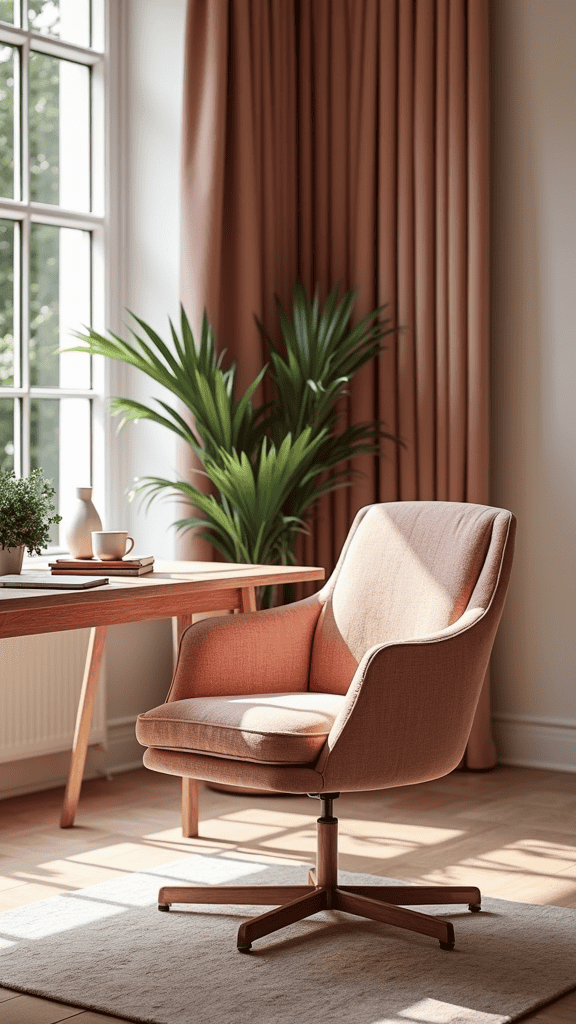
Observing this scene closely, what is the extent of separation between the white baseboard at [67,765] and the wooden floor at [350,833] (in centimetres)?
5

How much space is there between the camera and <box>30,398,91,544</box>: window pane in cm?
427

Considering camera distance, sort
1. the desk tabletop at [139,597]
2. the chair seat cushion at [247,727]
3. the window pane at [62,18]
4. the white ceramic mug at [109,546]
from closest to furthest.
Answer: the chair seat cushion at [247,727]
the desk tabletop at [139,597]
the white ceramic mug at [109,546]
the window pane at [62,18]

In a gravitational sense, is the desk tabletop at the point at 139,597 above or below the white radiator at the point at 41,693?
above

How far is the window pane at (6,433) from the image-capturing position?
415 cm

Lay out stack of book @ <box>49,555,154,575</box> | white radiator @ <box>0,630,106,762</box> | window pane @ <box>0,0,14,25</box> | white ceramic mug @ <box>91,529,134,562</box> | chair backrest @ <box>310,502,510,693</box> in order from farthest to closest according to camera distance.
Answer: window pane @ <box>0,0,14,25</box> < white radiator @ <box>0,630,106,762</box> < white ceramic mug @ <box>91,529,134,562</box> < stack of book @ <box>49,555,154,575</box> < chair backrest @ <box>310,502,510,693</box>

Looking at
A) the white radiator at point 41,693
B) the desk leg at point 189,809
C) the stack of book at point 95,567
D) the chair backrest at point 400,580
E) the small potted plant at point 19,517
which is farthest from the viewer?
the white radiator at point 41,693

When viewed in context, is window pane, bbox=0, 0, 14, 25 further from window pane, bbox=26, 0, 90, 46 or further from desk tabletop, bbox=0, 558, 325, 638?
desk tabletop, bbox=0, 558, 325, 638

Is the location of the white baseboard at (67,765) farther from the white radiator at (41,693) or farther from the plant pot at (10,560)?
the plant pot at (10,560)

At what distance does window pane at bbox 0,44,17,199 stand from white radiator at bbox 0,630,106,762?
1.36 metres

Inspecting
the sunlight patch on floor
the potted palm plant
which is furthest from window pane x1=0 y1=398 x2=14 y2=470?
the sunlight patch on floor

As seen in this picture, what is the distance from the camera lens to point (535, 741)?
4.40m

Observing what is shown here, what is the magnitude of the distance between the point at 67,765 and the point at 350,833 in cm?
105

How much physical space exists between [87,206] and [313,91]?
0.89 m

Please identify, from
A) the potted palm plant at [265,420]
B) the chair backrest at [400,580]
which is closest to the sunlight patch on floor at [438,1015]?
the chair backrest at [400,580]
